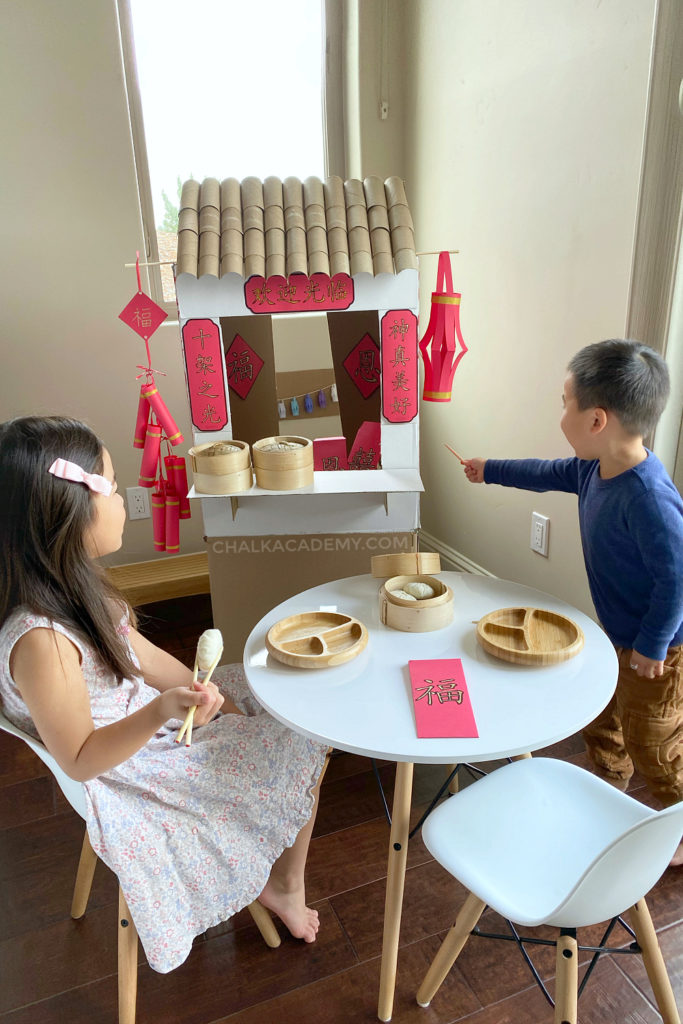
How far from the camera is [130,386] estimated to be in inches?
104

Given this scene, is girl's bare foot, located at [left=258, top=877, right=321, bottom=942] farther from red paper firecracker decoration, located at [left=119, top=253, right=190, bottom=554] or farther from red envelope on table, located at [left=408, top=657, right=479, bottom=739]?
red paper firecracker decoration, located at [left=119, top=253, right=190, bottom=554]

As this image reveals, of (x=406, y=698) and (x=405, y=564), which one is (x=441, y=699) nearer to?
(x=406, y=698)

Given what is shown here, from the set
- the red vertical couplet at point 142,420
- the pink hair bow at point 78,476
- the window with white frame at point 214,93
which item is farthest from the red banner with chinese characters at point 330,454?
the window with white frame at point 214,93

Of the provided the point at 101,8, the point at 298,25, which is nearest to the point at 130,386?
the point at 101,8

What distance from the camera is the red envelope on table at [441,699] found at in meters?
1.03

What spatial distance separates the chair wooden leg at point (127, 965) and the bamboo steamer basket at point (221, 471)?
0.86m

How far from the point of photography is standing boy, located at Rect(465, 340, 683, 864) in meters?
1.31

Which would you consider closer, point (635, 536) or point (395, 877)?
point (395, 877)

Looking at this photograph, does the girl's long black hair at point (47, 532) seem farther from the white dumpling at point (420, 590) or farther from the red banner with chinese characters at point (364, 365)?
A: the red banner with chinese characters at point (364, 365)

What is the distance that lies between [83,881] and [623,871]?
3.68 feet

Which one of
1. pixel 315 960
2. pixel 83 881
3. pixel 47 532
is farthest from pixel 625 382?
pixel 83 881

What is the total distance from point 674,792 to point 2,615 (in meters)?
1.37

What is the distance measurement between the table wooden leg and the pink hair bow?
0.67 m

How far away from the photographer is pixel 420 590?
1370mm
